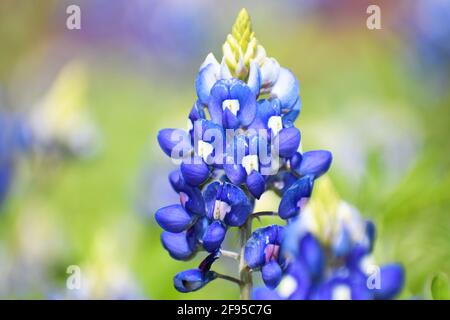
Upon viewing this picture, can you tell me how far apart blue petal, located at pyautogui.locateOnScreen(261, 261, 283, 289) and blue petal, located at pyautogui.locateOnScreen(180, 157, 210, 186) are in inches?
7.3

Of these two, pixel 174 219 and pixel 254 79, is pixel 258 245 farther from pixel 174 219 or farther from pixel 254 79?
pixel 254 79

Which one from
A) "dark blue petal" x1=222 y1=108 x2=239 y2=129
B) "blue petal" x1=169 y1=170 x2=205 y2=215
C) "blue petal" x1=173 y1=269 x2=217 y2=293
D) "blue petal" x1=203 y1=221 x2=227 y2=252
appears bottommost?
"blue petal" x1=173 y1=269 x2=217 y2=293

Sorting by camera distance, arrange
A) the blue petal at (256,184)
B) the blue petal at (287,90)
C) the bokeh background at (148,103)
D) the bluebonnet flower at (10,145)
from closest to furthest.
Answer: the blue petal at (256,184) < the blue petal at (287,90) < the bokeh background at (148,103) < the bluebonnet flower at (10,145)

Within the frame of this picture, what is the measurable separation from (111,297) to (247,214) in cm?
55

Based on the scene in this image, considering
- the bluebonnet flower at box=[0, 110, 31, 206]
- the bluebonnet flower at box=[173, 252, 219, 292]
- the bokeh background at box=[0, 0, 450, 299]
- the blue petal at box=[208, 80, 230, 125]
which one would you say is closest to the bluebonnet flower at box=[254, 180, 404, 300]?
the bluebonnet flower at box=[173, 252, 219, 292]

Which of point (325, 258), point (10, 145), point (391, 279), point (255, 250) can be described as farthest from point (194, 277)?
point (10, 145)

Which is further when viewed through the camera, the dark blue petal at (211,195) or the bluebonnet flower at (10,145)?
the bluebonnet flower at (10,145)

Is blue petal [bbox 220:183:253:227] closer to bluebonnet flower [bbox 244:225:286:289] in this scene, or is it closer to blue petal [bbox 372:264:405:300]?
bluebonnet flower [bbox 244:225:286:289]

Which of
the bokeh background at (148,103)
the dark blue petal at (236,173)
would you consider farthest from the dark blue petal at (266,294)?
the bokeh background at (148,103)

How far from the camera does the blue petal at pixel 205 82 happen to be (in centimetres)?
186

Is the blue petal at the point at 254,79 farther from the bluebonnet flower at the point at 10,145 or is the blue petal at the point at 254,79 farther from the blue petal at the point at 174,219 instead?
the bluebonnet flower at the point at 10,145

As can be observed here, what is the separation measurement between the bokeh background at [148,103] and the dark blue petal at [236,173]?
69 centimetres

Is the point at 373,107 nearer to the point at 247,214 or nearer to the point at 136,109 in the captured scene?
the point at 136,109

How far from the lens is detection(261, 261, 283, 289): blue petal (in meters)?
1.77
